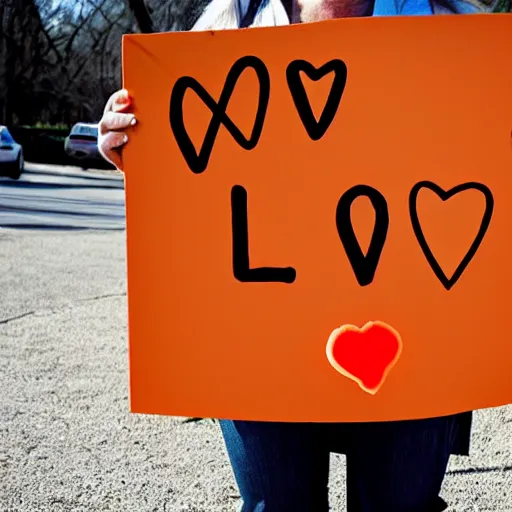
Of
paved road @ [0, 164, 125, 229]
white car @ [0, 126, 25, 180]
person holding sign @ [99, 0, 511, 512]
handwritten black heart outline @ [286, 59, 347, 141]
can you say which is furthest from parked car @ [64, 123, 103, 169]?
handwritten black heart outline @ [286, 59, 347, 141]

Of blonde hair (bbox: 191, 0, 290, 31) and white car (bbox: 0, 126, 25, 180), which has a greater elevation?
blonde hair (bbox: 191, 0, 290, 31)

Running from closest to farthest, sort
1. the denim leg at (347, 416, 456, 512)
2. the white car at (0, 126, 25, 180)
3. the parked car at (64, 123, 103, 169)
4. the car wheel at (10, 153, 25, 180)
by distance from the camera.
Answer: the denim leg at (347, 416, 456, 512)
the white car at (0, 126, 25, 180)
the car wheel at (10, 153, 25, 180)
the parked car at (64, 123, 103, 169)

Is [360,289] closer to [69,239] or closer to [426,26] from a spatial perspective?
[426,26]

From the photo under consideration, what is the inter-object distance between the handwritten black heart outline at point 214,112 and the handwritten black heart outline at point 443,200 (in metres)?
0.23

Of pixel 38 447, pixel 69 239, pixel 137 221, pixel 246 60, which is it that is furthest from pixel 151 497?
pixel 69 239

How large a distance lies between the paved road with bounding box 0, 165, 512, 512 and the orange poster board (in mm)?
1141

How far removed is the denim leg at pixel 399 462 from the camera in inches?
46.4

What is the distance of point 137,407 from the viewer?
1146 mm

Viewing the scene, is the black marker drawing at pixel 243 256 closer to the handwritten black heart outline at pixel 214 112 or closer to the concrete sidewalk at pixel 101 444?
the handwritten black heart outline at pixel 214 112

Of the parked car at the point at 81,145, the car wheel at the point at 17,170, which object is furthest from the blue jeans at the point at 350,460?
the parked car at the point at 81,145

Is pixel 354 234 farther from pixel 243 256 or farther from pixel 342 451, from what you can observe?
pixel 342 451

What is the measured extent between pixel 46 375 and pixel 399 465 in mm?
2325

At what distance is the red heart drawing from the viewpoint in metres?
1.09

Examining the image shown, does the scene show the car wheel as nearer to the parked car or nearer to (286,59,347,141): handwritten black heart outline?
the parked car
